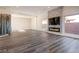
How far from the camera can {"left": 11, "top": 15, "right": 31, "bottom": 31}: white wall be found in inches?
109

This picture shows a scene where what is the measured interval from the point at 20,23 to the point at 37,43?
0.77 meters

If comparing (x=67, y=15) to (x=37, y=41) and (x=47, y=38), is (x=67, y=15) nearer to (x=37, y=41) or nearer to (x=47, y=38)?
(x=47, y=38)

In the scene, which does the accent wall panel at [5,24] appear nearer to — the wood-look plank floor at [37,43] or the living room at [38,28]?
the living room at [38,28]

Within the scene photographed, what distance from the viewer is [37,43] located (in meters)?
2.65

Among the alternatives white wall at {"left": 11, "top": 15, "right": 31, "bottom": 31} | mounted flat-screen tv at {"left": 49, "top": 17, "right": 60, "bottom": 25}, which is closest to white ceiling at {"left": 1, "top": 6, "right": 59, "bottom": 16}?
white wall at {"left": 11, "top": 15, "right": 31, "bottom": 31}

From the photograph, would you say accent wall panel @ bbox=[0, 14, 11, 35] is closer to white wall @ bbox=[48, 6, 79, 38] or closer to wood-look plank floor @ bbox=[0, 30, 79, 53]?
wood-look plank floor @ bbox=[0, 30, 79, 53]

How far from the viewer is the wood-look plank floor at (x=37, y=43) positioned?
100 inches

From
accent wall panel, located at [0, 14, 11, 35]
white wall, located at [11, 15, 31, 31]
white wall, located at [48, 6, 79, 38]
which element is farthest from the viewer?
white wall, located at [11, 15, 31, 31]

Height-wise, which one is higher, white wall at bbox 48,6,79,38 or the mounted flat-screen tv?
white wall at bbox 48,6,79,38

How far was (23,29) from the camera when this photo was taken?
2797mm

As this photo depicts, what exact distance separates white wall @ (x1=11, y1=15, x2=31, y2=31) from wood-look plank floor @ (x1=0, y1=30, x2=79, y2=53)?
7.1 inches

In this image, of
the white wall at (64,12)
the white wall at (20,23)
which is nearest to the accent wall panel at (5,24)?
the white wall at (20,23)
